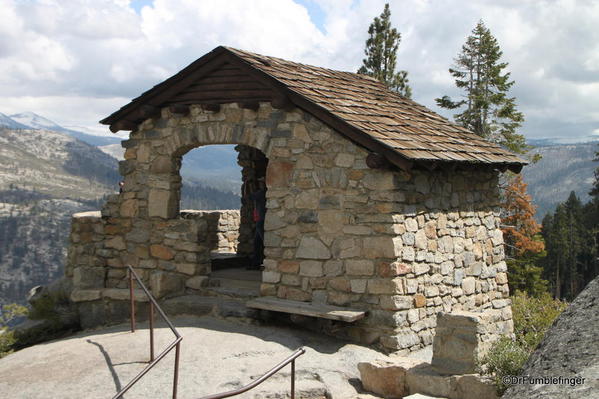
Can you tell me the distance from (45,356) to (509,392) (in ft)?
18.0

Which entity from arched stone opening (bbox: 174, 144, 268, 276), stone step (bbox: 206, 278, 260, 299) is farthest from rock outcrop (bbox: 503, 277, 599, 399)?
arched stone opening (bbox: 174, 144, 268, 276)

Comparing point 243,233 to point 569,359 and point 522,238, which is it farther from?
point 522,238

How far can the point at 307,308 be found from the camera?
7324 mm

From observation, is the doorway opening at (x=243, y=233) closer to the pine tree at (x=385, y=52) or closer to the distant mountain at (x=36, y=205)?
the pine tree at (x=385, y=52)

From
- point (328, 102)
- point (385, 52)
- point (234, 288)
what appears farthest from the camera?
point (385, 52)

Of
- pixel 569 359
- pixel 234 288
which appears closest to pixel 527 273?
pixel 234 288

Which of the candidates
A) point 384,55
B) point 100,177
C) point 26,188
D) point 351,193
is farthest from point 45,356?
point 100,177

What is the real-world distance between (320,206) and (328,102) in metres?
1.41

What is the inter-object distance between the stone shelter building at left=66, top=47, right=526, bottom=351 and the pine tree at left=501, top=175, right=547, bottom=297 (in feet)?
54.5

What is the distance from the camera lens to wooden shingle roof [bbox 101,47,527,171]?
736cm

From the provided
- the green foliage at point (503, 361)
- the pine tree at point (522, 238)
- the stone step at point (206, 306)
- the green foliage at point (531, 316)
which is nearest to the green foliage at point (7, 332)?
the stone step at point (206, 306)

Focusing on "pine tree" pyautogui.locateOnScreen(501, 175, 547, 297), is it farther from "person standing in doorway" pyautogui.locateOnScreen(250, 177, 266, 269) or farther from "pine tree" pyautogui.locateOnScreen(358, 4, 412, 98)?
"person standing in doorway" pyautogui.locateOnScreen(250, 177, 266, 269)

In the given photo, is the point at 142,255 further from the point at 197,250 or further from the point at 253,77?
the point at 253,77

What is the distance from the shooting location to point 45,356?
7047 millimetres
